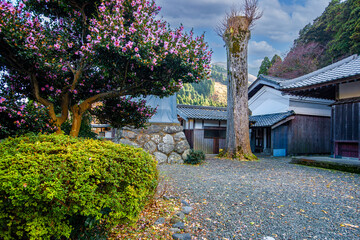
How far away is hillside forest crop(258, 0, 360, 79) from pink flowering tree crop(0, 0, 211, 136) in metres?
17.3

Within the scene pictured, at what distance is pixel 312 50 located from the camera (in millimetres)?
20453

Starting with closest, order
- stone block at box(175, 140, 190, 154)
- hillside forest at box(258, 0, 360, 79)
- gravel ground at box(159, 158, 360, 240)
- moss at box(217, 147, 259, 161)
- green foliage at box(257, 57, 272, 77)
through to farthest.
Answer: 1. gravel ground at box(159, 158, 360, 240)
2. stone block at box(175, 140, 190, 154)
3. moss at box(217, 147, 259, 161)
4. hillside forest at box(258, 0, 360, 79)
5. green foliage at box(257, 57, 272, 77)

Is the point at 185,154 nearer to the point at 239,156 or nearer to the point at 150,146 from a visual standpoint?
the point at 150,146

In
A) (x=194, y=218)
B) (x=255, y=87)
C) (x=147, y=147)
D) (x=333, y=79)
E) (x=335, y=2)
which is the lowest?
(x=194, y=218)

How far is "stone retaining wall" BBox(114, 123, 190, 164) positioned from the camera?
8.51 meters

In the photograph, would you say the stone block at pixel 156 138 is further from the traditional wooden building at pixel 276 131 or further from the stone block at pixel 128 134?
the traditional wooden building at pixel 276 131

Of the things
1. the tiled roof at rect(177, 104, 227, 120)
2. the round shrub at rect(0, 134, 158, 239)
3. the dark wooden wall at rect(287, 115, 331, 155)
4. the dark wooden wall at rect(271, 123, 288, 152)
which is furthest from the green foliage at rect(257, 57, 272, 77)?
the round shrub at rect(0, 134, 158, 239)

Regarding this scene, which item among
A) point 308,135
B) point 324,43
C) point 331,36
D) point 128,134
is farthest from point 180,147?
point 331,36

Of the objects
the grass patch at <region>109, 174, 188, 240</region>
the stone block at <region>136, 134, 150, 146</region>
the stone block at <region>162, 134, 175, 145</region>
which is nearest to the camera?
the grass patch at <region>109, 174, 188, 240</region>

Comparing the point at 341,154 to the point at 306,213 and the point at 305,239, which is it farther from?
the point at 305,239

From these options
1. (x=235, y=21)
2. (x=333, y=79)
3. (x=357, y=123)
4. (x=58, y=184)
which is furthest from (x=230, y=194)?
(x=235, y=21)

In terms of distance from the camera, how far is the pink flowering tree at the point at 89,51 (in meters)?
3.42

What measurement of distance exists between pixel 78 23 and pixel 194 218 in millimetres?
4282

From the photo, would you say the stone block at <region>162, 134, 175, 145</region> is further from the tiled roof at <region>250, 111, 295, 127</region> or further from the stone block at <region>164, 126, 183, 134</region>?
the tiled roof at <region>250, 111, 295, 127</region>
